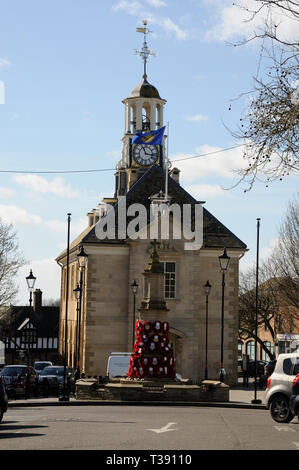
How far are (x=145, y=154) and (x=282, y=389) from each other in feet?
143

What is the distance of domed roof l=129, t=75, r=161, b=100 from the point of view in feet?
212

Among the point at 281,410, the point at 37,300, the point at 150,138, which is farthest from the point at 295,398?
the point at 37,300

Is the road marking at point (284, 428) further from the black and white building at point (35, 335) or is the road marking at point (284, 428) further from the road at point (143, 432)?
the black and white building at point (35, 335)

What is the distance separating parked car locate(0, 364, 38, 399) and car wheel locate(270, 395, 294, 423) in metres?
15.3

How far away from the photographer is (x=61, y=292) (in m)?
70.8

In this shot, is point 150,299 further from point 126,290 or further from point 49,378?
point 126,290

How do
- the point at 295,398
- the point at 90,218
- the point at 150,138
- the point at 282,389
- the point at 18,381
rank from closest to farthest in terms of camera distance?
the point at 295,398 → the point at 282,389 → the point at 18,381 → the point at 150,138 → the point at 90,218

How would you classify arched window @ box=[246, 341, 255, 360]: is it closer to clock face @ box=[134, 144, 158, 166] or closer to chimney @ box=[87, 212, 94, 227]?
chimney @ box=[87, 212, 94, 227]

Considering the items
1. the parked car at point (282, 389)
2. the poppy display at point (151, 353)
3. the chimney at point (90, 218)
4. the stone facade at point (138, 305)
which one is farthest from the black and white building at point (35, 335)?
the parked car at point (282, 389)

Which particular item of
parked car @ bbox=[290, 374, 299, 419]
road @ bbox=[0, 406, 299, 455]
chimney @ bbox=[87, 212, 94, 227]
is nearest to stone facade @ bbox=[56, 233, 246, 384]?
chimney @ bbox=[87, 212, 94, 227]

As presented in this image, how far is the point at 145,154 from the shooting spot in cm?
6316

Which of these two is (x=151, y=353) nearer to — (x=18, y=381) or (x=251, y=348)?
(x=18, y=381)
